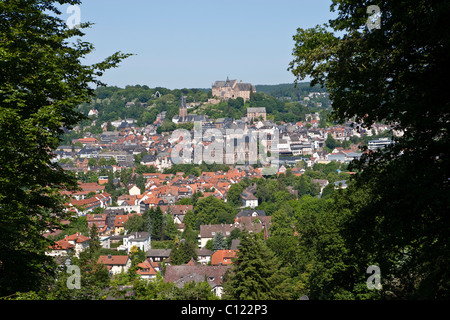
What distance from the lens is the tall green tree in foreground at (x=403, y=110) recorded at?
6027mm

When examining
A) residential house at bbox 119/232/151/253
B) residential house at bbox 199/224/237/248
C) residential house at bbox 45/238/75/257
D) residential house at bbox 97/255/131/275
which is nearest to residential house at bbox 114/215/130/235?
residential house at bbox 119/232/151/253

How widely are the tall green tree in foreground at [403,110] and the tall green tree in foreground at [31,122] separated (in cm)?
383

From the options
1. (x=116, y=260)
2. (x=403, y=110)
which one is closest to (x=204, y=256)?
(x=116, y=260)

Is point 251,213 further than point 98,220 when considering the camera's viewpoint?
Yes

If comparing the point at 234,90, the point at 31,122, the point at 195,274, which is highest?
the point at 234,90

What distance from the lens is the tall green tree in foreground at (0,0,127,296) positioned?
7.54 metres

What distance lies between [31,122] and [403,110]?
16.4 ft

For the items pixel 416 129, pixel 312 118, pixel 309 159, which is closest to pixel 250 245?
Answer: pixel 416 129

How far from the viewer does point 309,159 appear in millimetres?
119625

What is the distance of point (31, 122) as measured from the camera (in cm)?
777

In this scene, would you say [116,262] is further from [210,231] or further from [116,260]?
[210,231]

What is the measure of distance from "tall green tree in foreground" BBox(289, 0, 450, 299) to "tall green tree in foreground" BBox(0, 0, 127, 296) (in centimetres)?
383

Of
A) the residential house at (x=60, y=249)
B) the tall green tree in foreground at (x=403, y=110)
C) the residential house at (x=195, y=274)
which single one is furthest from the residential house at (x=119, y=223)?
the tall green tree in foreground at (x=403, y=110)
